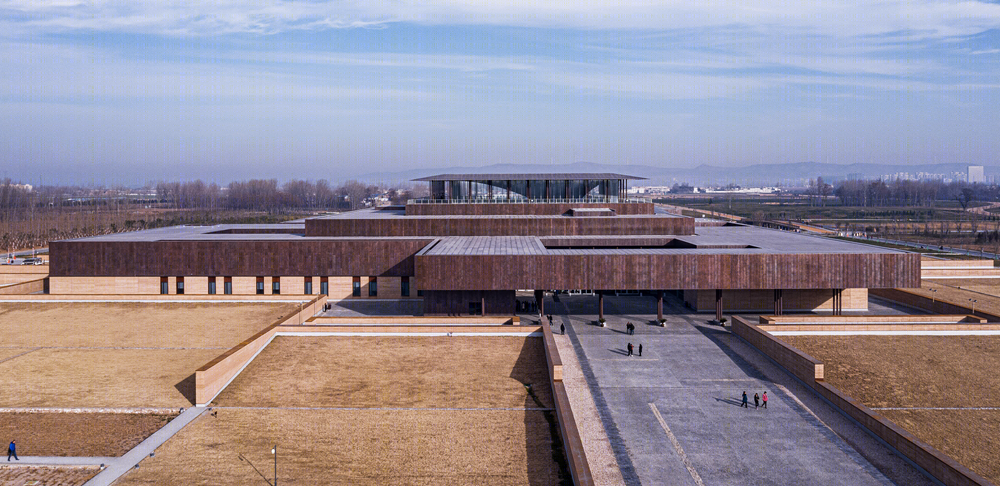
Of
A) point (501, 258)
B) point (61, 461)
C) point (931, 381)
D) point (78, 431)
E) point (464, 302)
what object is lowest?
point (61, 461)

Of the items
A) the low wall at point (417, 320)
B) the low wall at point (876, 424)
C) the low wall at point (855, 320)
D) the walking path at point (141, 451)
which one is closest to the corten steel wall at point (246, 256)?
the low wall at point (417, 320)

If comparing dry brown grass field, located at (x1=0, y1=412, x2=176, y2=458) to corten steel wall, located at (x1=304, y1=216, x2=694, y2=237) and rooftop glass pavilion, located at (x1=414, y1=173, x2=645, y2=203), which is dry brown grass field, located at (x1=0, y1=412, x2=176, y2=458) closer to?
corten steel wall, located at (x1=304, y1=216, x2=694, y2=237)

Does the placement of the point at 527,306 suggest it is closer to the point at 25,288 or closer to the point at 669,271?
the point at 669,271

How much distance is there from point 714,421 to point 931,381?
14.4 metres

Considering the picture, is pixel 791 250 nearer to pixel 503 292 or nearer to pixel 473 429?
pixel 503 292

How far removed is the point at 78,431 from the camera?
1120 inches

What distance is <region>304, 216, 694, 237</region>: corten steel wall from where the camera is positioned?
6438cm

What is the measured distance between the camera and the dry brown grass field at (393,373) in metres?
32.5

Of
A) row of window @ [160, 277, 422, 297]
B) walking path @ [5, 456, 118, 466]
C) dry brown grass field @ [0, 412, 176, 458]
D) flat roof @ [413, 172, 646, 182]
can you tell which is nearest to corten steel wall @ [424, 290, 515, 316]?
row of window @ [160, 277, 422, 297]

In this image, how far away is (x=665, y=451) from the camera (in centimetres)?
2652

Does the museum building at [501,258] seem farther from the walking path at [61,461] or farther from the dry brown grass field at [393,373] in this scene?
the walking path at [61,461]

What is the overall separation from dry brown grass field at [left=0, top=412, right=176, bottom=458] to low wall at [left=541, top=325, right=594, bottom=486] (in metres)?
17.9

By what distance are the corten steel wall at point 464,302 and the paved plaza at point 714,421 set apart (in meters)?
6.52

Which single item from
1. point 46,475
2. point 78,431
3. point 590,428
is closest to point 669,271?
point 590,428
